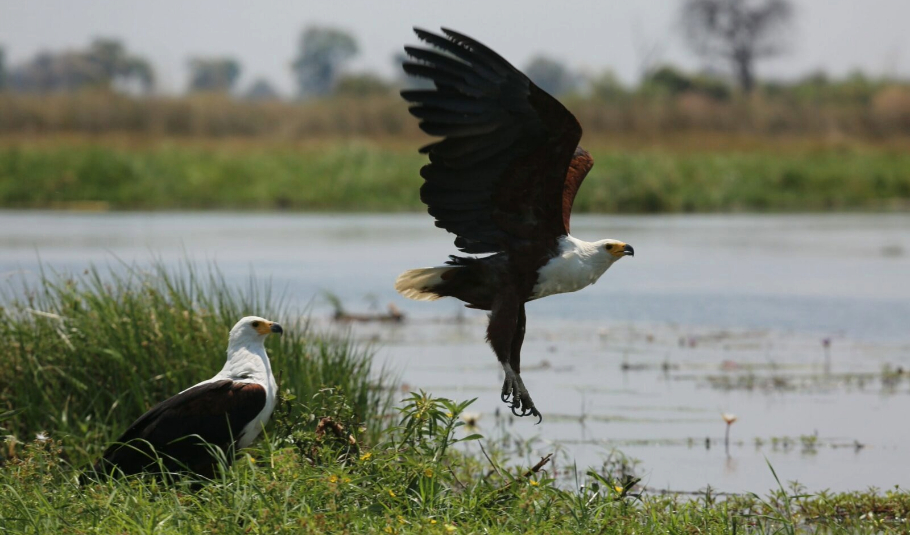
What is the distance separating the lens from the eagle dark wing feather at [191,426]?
15.9 ft

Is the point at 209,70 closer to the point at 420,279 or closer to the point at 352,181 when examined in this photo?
the point at 352,181

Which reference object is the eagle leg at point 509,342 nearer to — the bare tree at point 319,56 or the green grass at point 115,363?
the green grass at point 115,363

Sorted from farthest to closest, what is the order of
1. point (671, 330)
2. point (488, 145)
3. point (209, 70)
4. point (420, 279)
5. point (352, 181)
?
1. point (209, 70)
2. point (352, 181)
3. point (671, 330)
4. point (420, 279)
5. point (488, 145)

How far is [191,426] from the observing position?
4855 millimetres

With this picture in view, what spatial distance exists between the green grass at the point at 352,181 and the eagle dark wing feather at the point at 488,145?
58.5ft

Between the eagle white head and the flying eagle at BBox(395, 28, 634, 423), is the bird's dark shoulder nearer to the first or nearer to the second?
the eagle white head

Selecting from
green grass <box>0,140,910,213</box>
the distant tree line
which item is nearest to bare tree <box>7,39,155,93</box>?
the distant tree line

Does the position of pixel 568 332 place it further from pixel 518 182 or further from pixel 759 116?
pixel 759 116

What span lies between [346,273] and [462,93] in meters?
10.1

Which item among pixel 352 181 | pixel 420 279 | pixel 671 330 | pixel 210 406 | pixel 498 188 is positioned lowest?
pixel 671 330

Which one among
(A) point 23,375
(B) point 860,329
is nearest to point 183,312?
(A) point 23,375

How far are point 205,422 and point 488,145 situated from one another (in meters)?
1.53

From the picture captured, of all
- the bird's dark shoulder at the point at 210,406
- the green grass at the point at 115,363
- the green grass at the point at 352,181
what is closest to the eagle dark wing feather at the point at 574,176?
the green grass at the point at 115,363

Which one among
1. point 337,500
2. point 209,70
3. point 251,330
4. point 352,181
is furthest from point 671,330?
point 209,70
